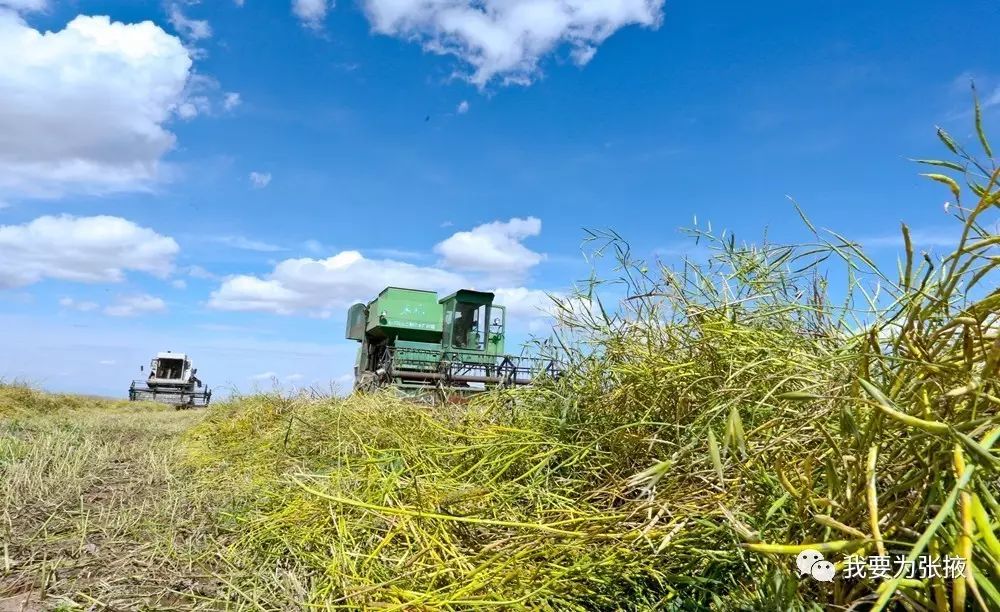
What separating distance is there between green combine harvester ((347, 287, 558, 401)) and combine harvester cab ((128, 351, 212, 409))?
594 centimetres

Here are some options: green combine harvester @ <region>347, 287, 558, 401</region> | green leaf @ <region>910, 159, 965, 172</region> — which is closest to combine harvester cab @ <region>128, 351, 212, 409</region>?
green combine harvester @ <region>347, 287, 558, 401</region>

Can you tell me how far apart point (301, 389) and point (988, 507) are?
643 cm

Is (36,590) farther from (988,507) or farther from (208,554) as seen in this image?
(988,507)

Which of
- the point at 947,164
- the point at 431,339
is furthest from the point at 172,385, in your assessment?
the point at 947,164

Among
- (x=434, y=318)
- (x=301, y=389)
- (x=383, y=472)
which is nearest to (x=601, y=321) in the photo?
(x=383, y=472)

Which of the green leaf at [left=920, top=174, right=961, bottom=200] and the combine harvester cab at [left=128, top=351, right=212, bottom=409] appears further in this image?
the combine harvester cab at [left=128, top=351, right=212, bottom=409]

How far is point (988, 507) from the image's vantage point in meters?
1.14

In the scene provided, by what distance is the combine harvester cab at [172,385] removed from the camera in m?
18.4

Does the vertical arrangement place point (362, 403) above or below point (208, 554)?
above

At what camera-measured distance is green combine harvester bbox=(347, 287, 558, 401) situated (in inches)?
523

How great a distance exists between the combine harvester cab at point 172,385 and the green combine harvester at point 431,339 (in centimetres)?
594

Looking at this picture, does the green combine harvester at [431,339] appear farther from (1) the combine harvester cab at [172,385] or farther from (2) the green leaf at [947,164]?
(2) the green leaf at [947,164]

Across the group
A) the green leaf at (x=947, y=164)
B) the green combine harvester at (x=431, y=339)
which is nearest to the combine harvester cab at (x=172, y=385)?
the green combine harvester at (x=431, y=339)

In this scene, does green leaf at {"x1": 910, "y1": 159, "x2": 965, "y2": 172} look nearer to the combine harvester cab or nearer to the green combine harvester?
the green combine harvester
